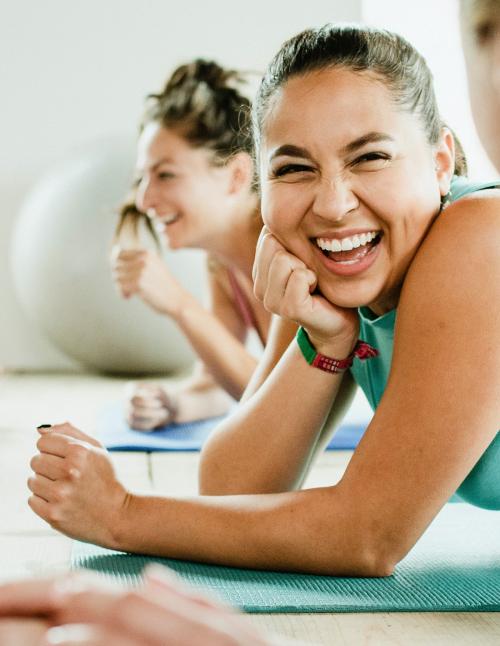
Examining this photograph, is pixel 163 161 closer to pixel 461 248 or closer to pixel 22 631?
pixel 461 248

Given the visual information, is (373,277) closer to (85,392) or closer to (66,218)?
(85,392)

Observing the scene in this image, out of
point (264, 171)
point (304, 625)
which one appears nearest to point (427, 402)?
point (304, 625)

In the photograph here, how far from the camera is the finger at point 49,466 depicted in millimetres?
1294

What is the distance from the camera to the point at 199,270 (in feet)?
12.0

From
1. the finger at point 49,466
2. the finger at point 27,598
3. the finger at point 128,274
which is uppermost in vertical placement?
the finger at point 27,598

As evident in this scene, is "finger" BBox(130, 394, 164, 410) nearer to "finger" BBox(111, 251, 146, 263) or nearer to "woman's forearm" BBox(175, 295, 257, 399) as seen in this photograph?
"woman's forearm" BBox(175, 295, 257, 399)

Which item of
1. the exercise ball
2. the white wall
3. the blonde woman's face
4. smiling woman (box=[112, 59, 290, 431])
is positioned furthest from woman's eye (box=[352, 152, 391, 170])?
the white wall

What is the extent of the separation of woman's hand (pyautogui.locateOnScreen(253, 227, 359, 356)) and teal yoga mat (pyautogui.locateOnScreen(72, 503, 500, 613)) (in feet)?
1.00

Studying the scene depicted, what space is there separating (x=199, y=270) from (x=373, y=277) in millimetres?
2410

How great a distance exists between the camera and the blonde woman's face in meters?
1.79

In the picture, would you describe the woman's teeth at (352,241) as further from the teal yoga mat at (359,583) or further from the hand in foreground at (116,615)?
the hand in foreground at (116,615)

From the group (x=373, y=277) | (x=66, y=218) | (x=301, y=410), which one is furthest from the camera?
(x=66, y=218)

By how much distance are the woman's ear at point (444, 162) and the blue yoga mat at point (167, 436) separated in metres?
1.10

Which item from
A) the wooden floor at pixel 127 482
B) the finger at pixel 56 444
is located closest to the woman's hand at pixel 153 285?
the wooden floor at pixel 127 482
